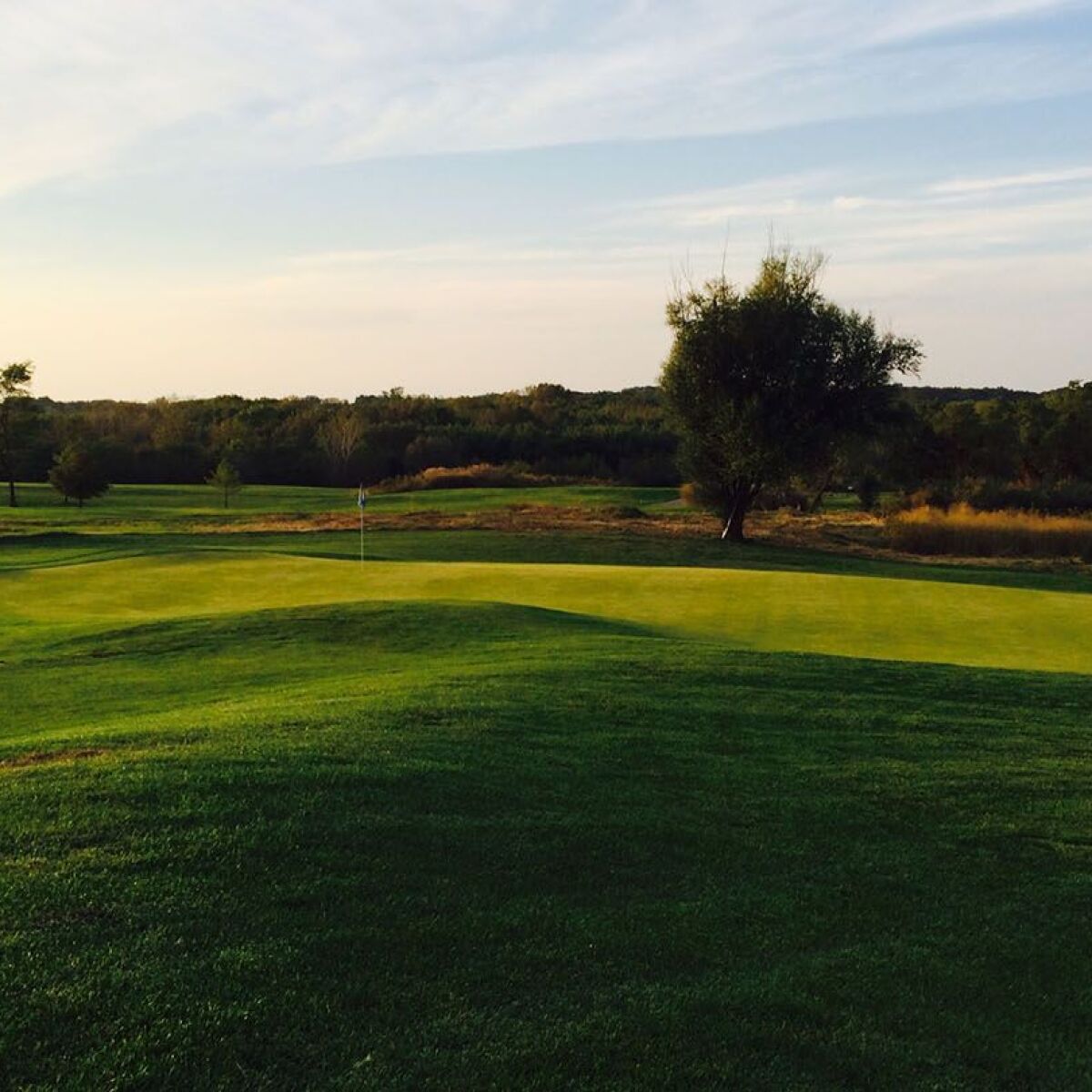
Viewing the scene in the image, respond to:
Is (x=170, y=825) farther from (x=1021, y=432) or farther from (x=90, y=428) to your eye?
(x=90, y=428)

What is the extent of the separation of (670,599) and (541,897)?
16.3 meters

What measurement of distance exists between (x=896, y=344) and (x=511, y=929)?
37.9 m

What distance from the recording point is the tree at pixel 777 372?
1531 inches

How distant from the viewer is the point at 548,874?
586cm

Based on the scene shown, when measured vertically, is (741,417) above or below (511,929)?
above

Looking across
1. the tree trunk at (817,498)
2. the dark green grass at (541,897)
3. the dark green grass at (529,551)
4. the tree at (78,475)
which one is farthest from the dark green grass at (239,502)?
the dark green grass at (541,897)

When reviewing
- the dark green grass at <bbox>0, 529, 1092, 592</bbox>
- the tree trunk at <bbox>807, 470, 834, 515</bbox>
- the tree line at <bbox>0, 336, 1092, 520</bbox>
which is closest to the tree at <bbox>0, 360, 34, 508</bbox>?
the tree line at <bbox>0, 336, 1092, 520</bbox>

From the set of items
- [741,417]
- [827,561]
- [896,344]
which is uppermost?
[896,344]

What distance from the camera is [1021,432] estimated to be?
68.8m

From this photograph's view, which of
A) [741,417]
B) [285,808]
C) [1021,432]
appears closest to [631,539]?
[741,417]

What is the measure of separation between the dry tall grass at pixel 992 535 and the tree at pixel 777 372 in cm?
487

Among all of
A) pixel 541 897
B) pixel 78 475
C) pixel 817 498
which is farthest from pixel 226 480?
pixel 541 897

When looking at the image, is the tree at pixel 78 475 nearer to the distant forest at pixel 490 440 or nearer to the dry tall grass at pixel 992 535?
the distant forest at pixel 490 440

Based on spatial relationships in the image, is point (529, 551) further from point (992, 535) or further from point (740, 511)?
point (992, 535)
